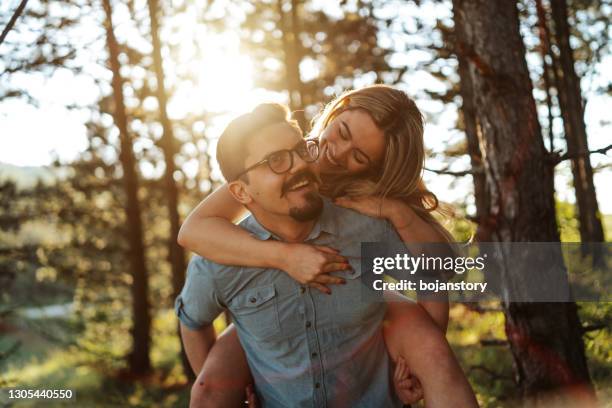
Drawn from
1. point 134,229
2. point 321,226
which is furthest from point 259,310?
point 134,229

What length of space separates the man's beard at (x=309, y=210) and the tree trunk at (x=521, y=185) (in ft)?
7.32

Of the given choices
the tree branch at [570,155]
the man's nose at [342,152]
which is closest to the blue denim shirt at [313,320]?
the man's nose at [342,152]

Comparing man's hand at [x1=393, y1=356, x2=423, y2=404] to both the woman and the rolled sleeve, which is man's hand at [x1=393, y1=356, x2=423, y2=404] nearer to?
the woman

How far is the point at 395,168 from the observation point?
2.98 metres

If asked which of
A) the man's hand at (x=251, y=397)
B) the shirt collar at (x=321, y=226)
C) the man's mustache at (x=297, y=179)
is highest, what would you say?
the man's mustache at (x=297, y=179)

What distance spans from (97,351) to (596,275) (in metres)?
10.7

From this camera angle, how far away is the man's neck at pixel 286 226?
2.88m

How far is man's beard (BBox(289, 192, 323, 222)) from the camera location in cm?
269

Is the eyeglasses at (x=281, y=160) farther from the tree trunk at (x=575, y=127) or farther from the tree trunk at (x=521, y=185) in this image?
the tree trunk at (x=575, y=127)

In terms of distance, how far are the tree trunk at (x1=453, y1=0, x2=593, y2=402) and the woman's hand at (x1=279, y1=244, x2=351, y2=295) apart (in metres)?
2.21

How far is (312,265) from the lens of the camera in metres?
2.62

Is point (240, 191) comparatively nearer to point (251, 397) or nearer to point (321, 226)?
point (321, 226)

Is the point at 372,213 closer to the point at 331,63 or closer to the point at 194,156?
the point at 331,63

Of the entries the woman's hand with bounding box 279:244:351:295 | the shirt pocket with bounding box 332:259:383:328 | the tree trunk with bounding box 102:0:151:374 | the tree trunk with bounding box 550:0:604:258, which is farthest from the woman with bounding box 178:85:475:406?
the tree trunk with bounding box 102:0:151:374
